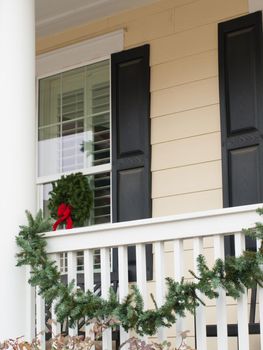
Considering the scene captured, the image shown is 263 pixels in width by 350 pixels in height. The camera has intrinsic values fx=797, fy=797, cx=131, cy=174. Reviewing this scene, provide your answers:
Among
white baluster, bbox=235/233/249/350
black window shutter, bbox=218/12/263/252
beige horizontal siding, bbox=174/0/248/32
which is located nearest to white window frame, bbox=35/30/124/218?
beige horizontal siding, bbox=174/0/248/32

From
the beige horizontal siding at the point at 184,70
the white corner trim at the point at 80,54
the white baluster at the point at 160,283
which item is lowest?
the white baluster at the point at 160,283

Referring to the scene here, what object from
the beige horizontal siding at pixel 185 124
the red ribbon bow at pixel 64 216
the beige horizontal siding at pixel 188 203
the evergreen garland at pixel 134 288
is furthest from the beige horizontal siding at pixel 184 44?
the evergreen garland at pixel 134 288

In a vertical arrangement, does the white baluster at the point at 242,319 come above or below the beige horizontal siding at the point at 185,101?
below

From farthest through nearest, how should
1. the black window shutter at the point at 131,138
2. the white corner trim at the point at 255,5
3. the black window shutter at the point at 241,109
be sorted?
the black window shutter at the point at 131,138 → the white corner trim at the point at 255,5 → the black window shutter at the point at 241,109

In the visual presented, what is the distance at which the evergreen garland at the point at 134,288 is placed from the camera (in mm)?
3604

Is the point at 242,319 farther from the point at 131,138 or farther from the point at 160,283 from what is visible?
the point at 131,138

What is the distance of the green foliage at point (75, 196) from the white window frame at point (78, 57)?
0.12 meters

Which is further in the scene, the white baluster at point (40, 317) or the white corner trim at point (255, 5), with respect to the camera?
the white corner trim at point (255, 5)

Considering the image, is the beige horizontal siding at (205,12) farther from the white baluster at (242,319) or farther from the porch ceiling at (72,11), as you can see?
the white baluster at (242,319)

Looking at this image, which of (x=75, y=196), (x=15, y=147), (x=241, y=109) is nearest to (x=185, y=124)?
(x=241, y=109)

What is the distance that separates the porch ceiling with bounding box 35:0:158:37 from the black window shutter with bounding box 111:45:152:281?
1.32 feet

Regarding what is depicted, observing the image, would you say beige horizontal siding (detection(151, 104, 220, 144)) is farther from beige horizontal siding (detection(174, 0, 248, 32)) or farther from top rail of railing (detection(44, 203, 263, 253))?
top rail of railing (detection(44, 203, 263, 253))

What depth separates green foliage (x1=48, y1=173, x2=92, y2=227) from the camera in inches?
239

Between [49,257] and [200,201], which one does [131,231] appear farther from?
[200,201]
